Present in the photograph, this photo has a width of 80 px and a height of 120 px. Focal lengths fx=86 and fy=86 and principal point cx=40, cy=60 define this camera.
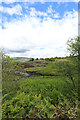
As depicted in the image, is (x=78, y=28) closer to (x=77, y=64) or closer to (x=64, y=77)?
(x=77, y=64)

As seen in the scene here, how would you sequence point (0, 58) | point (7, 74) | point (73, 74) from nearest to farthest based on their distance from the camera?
point (0, 58)
point (7, 74)
point (73, 74)

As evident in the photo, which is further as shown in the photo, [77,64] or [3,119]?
[77,64]

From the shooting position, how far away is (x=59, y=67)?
6402 millimetres

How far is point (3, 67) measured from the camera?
18.4 feet

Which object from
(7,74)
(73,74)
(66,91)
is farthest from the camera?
(66,91)

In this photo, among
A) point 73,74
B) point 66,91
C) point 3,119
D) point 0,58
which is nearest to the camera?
point 3,119

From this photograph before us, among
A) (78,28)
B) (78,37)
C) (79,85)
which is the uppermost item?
(78,28)

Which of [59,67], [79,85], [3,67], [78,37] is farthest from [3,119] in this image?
[78,37]

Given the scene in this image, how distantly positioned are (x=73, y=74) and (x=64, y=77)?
0.70 meters

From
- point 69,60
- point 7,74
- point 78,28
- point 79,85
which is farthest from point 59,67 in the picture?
point 7,74

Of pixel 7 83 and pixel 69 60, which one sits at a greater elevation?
pixel 69 60

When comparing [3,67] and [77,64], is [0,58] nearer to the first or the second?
[3,67]

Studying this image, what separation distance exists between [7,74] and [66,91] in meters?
4.78

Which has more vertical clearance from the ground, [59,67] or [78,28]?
[78,28]
